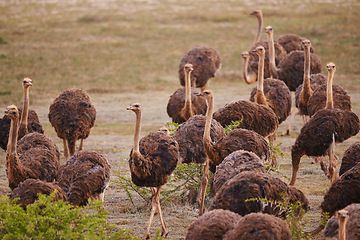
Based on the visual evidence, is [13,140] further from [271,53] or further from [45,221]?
[271,53]

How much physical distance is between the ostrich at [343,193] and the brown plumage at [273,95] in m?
4.22

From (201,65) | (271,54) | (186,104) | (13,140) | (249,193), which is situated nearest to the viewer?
(249,193)

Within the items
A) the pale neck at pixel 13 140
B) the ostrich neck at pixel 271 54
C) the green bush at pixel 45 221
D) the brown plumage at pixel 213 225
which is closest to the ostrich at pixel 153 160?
the green bush at pixel 45 221

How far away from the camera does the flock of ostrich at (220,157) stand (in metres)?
6.66

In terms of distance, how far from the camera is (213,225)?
6.46 m

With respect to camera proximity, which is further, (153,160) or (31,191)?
(153,160)

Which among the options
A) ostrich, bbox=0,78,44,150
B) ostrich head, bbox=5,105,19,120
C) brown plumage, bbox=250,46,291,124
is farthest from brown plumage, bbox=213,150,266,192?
ostrich, bbox=0,78,44,150

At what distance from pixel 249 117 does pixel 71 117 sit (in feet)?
9.90

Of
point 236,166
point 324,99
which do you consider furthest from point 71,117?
point 324,99

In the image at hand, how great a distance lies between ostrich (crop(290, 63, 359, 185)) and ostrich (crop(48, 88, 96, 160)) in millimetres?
3629

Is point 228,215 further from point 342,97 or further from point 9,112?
point 342,97

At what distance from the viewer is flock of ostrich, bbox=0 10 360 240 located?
666cm

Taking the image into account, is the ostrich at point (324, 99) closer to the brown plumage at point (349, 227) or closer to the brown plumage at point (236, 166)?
the brown plumage at point (236, 166)

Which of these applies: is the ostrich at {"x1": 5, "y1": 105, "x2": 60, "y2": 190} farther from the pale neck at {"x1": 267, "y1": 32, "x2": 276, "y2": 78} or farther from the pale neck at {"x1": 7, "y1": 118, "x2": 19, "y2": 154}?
the pale neck at {"x1": 267, "y1": 32, "x2": 276, "y2": 78}
